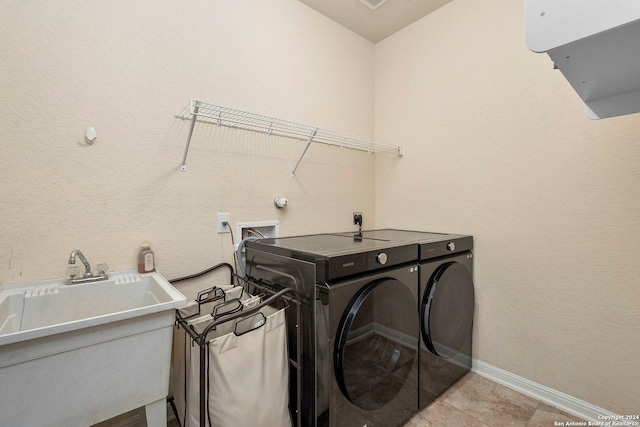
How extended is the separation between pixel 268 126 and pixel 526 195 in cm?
183

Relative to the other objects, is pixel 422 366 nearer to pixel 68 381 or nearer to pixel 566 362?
pixel 566 362

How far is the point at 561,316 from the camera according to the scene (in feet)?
5.78

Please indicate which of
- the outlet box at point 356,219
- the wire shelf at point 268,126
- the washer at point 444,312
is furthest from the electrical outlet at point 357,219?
the washer at point 444,312

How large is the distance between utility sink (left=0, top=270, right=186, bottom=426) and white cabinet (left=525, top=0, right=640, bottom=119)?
4.83 feet

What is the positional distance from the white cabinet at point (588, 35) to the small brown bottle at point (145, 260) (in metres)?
1.80

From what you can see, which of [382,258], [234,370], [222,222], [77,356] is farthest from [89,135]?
[382,258]

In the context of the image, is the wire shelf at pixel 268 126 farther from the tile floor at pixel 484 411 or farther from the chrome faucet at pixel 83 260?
the tile floor at pixel 484 411

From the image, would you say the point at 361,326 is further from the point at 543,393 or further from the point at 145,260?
the point at 543,393

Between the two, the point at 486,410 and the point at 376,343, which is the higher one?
the point at 376,343

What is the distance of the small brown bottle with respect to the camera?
151 centimetres

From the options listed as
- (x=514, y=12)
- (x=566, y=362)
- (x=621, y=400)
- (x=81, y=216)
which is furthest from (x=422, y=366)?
(x=514, y=12)

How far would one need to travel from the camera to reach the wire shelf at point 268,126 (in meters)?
1.66

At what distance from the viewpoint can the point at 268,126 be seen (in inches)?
80.8

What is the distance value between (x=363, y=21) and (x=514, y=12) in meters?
1.17
